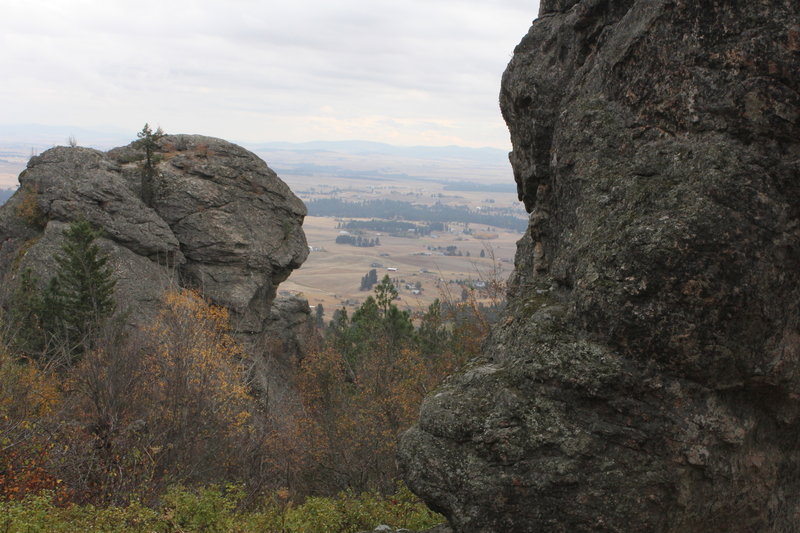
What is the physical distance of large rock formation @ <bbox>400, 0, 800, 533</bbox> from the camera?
7.93 meters

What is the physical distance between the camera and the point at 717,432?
8.13m

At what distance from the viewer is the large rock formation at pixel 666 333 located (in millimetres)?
7926

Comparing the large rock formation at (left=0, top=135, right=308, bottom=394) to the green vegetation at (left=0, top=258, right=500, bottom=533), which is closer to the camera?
the green vegetation at (left=0, top=258, right=500, bottom=533)

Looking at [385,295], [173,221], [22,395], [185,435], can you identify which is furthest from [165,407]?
[385,295]

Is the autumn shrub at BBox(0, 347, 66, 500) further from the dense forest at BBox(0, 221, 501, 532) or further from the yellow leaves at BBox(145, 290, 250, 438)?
the yellow leaves at BBox(145, 290, 250, 438)

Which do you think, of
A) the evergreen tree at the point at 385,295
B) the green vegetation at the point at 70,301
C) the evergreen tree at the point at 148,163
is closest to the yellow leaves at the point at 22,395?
the green vegetation at the point at 70,301

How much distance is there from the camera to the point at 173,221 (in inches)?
1508

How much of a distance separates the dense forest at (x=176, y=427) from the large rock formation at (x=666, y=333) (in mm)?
4560

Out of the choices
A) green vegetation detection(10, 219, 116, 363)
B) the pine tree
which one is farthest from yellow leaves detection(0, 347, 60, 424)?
Answer: the pine tree

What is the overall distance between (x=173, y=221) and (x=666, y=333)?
35481 millimetres

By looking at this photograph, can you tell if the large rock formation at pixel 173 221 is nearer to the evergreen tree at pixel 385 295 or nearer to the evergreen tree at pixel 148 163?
the evergreen tree at pixel 148 163

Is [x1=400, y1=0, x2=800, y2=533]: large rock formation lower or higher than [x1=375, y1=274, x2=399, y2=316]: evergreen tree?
higher

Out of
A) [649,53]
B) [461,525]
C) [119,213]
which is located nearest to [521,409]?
[461,525]

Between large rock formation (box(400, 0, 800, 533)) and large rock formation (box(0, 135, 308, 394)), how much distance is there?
88.1 feet
